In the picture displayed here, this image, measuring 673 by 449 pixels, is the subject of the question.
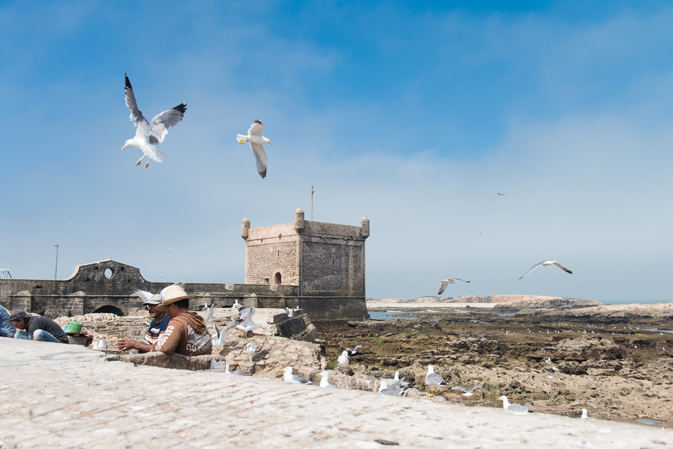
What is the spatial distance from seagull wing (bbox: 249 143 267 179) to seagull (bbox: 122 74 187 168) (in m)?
1.76

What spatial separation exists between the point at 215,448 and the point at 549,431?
1590mm

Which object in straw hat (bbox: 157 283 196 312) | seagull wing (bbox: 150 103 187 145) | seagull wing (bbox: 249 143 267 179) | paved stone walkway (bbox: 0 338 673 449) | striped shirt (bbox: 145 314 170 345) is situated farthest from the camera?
seagull wing (bbox: 249 143 267 179)

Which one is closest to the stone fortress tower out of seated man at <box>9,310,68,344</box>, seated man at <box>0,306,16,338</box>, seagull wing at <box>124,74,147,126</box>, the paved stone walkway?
seagull wing at <box>124,74,147,126</box>

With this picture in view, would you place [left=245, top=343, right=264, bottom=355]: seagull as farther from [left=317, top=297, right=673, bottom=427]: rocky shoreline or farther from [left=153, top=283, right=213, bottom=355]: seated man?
[left=153, top=283, right=213, bottom=355]: seated man

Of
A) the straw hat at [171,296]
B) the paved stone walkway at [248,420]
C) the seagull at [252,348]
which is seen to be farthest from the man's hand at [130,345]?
the seagull at [252,348]

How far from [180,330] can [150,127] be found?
4.95m

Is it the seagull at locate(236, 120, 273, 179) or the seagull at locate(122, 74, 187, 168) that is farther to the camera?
the seagull at locate(236, 120, 273, 179)

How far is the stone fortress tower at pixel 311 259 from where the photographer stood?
30.7 meters

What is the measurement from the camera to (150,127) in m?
8.23

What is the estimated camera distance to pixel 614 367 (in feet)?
41.8

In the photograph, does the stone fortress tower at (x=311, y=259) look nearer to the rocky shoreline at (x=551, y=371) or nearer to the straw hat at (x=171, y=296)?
the rocky shoreline at (x=551, y=371)

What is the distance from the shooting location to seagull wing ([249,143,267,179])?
32.7 ft

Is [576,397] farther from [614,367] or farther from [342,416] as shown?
[342,416]

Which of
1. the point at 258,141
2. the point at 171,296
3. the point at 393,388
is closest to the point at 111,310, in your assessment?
the point at 258,141
